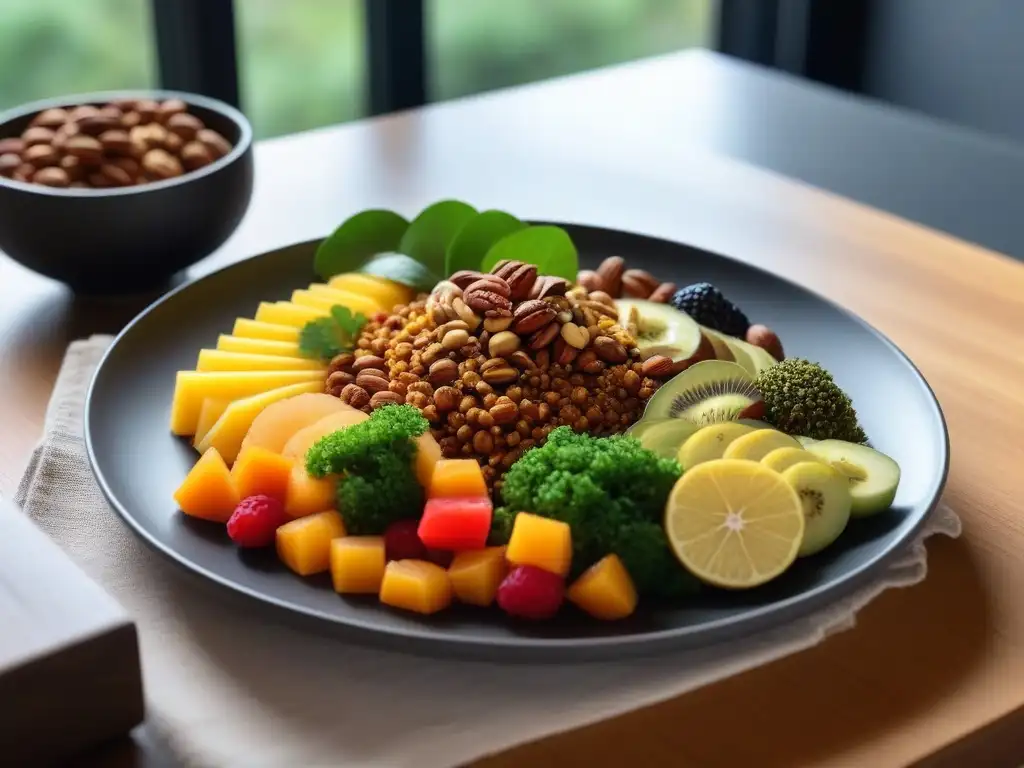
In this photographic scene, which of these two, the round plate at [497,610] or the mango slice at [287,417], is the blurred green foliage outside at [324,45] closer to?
the round plate at [497,610]

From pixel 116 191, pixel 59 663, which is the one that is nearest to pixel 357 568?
pixel 59 663

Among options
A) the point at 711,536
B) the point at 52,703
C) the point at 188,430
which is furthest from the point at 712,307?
the point at 52,703

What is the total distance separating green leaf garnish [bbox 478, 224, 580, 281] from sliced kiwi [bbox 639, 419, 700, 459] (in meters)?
0.34

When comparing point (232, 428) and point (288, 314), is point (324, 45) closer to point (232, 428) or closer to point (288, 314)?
point (288, 314)

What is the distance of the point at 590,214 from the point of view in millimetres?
1983

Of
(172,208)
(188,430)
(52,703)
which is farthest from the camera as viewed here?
(172,208)

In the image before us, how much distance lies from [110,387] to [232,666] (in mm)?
440

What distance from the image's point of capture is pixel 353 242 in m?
1.60

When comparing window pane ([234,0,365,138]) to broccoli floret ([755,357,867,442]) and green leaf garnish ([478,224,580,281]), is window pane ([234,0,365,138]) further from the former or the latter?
broccoli floret ([755,357,867,442])

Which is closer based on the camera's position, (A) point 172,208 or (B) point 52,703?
(B) point 52,703

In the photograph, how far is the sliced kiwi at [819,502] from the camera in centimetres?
111

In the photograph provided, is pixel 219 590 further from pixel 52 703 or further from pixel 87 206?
pixel 87 206

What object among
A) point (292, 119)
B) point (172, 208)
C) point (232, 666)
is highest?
point (172, 208)

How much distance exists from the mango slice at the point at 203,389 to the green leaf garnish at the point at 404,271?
23 cm
